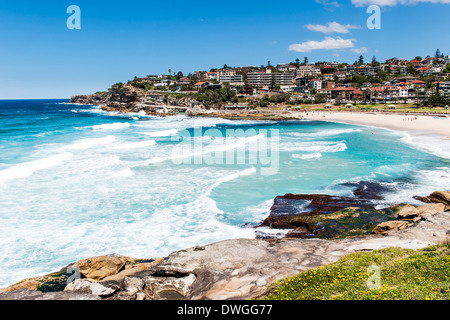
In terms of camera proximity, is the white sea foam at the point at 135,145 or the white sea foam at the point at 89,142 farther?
the white sea foam at the point at 135,145

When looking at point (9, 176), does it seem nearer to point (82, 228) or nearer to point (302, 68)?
point (82, 228)

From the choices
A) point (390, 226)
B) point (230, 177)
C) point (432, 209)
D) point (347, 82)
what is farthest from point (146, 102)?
point (390, 226)

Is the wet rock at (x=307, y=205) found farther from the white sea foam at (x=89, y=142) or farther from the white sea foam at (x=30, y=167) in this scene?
the white sea foam at (x=89, y=142)

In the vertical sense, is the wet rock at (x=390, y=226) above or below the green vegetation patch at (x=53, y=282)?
above

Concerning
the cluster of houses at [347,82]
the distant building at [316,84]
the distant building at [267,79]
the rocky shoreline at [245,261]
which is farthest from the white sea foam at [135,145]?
the distant building at [267,79]

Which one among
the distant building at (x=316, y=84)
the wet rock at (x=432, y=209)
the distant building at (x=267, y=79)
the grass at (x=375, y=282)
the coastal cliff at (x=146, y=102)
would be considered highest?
the distant building at (x=267, y=79)

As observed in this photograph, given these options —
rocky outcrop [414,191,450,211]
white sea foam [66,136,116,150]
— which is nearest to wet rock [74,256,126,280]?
rocky outcrop [414,191,450,211]
